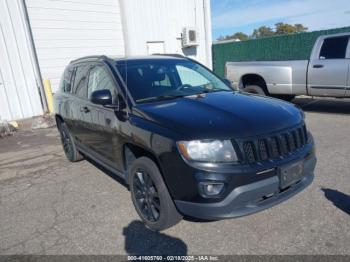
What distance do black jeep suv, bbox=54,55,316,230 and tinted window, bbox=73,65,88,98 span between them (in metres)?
0.38

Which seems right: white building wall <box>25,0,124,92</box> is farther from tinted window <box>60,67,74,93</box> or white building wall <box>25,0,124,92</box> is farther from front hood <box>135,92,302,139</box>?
front hood <box>135,92,302,139</box>

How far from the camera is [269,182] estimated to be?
2.49 meters

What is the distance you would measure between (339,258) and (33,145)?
22.2 feet

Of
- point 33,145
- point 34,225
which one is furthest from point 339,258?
point 33,145

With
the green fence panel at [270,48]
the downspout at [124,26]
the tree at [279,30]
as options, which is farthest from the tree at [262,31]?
the downspout at [124,26]

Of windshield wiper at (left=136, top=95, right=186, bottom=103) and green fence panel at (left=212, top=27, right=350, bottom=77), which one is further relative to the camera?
green fence panel at (left=212, top=27, right=350, bottom=77)

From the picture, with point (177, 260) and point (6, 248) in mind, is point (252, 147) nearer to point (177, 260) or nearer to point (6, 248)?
point (177, 260)

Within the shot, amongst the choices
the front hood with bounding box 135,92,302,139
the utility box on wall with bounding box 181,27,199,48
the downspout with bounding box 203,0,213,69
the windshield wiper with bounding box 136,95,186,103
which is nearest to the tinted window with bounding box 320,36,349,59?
the front hood with bounding box 135,92,302,139

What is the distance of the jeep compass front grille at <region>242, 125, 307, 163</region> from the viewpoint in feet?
8.09

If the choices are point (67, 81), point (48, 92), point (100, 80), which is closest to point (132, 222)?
point (100, 80)

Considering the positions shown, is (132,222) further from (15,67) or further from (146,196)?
(15,67)

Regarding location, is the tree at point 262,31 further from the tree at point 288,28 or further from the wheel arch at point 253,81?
the wheel arch at point 253,81

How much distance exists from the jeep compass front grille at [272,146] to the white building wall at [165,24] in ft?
32.7

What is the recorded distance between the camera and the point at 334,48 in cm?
719
